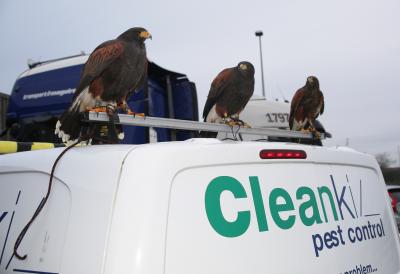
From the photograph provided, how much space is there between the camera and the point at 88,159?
5.90 ft

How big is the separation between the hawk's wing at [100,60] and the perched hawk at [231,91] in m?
1.06

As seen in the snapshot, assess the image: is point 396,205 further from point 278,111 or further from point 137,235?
point 137,235

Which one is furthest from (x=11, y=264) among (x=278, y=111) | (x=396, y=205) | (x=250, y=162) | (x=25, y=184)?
(x=278, y=111)

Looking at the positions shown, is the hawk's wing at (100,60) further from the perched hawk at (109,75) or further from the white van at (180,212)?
the white van at (180,212)

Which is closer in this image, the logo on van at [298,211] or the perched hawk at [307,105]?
the logo on van at [298,211]

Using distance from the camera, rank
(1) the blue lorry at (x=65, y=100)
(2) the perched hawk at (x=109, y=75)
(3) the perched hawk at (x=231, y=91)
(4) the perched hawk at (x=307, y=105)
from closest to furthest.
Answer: (2) the perched hawk at (x=109, y=75) → (3) the perched hawk at (x=231, y=91) → (4) the perched hawk at (x=307, y=105) → (1) the blue lorry at (x=65, y=100)

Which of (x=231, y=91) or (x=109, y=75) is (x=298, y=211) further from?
(x=231, y=91)

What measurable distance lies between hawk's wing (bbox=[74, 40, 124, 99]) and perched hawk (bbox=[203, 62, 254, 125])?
1.06 metres

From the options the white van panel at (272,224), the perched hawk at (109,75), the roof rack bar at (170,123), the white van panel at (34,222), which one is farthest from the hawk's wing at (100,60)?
the white van panel at (272,224)

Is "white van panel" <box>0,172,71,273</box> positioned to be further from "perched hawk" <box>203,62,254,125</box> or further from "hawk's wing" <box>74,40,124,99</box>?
"perched hawk" <box>203,62,254,125</box>

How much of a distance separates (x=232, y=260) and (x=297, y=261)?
0.36 meters

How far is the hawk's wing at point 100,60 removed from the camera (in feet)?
8.99

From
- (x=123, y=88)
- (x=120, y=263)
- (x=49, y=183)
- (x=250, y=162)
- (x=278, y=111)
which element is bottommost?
(x=120, y=263)

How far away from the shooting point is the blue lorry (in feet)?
21.9
